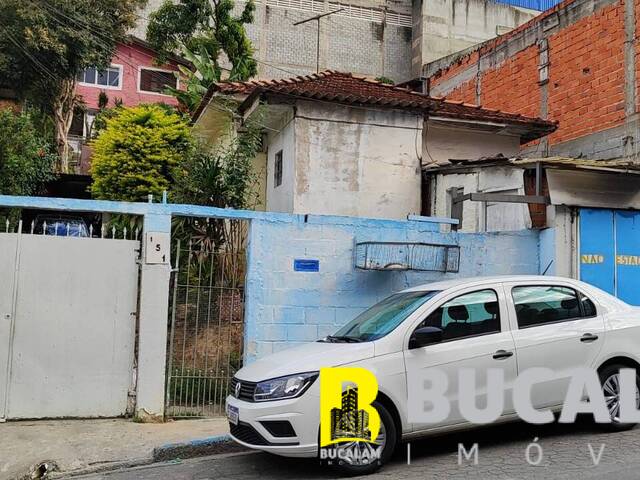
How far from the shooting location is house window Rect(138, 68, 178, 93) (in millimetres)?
30969

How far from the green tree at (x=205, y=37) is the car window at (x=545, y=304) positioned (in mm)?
15386

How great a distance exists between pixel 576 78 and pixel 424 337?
12838 mm

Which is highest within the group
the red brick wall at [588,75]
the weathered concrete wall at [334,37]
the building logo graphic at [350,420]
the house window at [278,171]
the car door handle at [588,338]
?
the weathered concrete wall at [334,37]

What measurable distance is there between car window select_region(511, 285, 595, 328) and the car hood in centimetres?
162

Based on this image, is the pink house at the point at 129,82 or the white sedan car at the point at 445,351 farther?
the pink house at the point at 129,82

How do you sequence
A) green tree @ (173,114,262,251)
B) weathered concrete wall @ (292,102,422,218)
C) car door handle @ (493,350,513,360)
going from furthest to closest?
weathered concrete wall @ (292,102,422,218)
green tree @ (173,114,262,251)
car door handle @ (493,350,513,360)

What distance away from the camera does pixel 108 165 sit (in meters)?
14.2

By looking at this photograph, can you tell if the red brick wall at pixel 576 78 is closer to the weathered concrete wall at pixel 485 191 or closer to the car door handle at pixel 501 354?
the weathered concrete wall at pixel 485 191

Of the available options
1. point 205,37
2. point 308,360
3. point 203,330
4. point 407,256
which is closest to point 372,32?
point 205,37

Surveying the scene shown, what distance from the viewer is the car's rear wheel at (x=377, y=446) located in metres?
5.04

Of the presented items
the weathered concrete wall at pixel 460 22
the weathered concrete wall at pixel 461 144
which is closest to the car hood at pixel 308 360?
the weathered concrete wall at pixel 461 144

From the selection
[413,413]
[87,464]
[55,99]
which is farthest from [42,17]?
[413,413]

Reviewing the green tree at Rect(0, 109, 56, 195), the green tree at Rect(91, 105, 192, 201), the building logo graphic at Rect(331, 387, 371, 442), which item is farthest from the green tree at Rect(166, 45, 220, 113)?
the building logo graphic at Rect(331, 387, 371, 442)

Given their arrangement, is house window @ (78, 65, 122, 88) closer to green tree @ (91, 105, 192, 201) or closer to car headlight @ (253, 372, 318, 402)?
green tree @ (91, 105, 192, 201)
